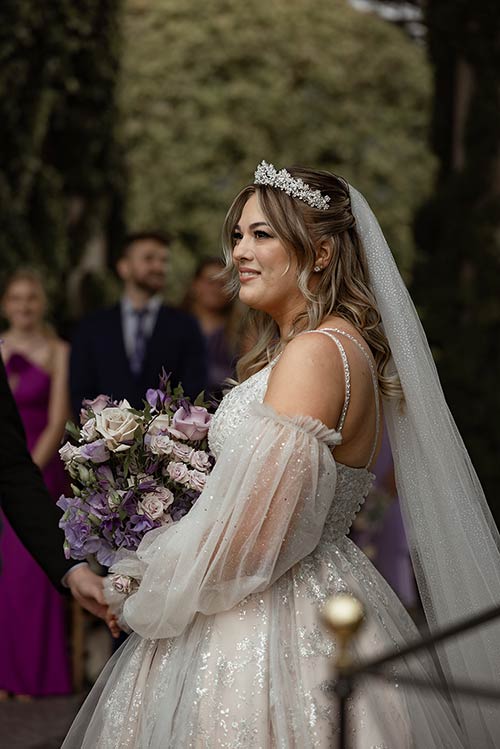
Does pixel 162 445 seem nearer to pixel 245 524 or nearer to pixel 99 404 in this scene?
pixel 99 404

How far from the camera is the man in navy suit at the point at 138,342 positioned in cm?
786

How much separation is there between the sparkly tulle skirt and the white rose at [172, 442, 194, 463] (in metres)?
0.44

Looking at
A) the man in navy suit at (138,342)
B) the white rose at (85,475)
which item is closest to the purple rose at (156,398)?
the white rose at (85,475)

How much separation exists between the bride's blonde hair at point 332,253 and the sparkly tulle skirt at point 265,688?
2.08 ft

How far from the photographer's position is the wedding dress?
339 cm

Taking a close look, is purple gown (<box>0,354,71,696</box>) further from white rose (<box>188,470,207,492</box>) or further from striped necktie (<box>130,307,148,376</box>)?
white rose (<box>188,470,207,492</box>)

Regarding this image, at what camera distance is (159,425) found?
3.74m

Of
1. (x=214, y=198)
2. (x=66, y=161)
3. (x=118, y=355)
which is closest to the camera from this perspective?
(x=118, y=355)

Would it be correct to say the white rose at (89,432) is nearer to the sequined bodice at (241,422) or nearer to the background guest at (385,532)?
the sequined bodice at (241,422)

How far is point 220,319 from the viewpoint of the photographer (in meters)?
9.96

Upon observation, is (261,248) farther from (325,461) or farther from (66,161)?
(66,161)

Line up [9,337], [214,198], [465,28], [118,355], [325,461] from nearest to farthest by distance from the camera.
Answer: [325,461], [118,355], [9,337], [465,28], [214,198]

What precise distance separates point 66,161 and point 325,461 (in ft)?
26.2

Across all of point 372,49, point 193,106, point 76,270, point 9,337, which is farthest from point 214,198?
point 9,337
